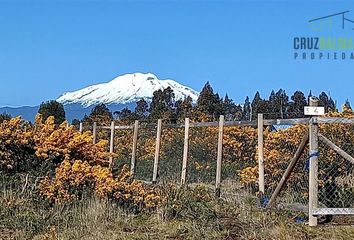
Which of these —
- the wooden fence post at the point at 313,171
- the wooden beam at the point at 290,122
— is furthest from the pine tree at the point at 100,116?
the wooden fence post at the point at 313,171

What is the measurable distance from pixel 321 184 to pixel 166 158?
717 cm

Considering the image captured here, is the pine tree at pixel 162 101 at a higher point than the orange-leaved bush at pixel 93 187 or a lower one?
higher

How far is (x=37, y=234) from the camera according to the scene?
29.6 feet

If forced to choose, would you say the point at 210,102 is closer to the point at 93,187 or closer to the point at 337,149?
the point at 93,187

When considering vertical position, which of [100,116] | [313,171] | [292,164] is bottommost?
[313,171]

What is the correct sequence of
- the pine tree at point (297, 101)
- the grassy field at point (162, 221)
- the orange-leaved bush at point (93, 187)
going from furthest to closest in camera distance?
the pine tree at point (297, 101) → the orange-leaved bush at point (93, 187) → the grassy field at point (162, 221)

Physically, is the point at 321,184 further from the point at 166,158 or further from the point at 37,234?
the point at 166,158

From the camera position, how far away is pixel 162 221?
10188 mm

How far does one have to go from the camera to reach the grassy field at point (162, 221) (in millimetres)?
9055

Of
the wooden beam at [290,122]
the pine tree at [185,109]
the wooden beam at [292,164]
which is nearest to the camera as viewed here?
the wooden beam at [292,164]

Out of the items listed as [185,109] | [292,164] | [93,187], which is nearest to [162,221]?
[93,187]

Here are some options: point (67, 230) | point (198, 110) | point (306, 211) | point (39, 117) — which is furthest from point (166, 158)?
point (198, 110)

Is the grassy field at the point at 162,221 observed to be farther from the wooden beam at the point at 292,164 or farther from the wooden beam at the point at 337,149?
the wooden beam at the point at 337,149

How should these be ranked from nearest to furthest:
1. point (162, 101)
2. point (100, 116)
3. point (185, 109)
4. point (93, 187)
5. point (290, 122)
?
point (93, 187) < point (290, 122) < point (185, 109) < point (100, 116) < point (162, 101)
